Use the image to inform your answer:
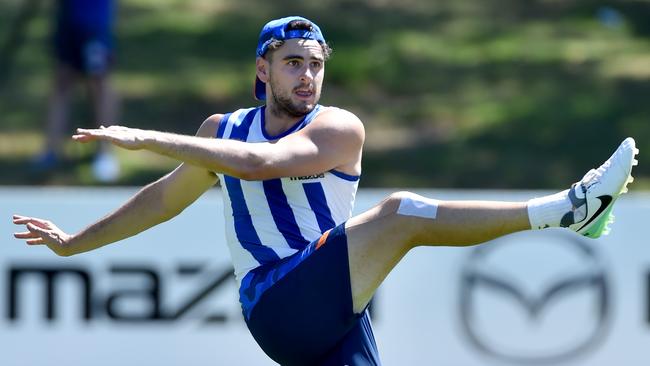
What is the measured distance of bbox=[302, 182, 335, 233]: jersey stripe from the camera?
14.9ft

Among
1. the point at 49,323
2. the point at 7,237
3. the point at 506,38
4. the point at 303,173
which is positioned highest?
the point at 506,38

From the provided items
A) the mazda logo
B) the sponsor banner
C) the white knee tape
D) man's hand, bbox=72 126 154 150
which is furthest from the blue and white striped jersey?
the mazda logo

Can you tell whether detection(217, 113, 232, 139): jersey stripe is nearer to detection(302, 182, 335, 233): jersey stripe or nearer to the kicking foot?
detection(302, 182, 335, 233): jersey stripe

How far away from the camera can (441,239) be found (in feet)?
13.8

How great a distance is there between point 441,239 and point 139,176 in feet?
20.3

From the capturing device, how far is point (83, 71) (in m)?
10.1

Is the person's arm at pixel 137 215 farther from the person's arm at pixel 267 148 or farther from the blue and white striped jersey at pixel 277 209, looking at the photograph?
the person's arm at pixel 267 148

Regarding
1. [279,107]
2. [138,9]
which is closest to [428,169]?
[138,9]

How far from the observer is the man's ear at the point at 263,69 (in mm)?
4656

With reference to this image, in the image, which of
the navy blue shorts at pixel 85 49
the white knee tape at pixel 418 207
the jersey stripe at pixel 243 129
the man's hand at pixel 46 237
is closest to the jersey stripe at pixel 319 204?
the jersey stripe at pixel 243 129

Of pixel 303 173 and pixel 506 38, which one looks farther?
pixel 506 38

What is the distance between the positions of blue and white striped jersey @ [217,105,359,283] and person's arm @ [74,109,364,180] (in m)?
0.08

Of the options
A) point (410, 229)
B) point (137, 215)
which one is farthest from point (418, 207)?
point (137, 215)

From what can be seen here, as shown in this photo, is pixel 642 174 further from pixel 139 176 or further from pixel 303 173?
pixel 303 173
